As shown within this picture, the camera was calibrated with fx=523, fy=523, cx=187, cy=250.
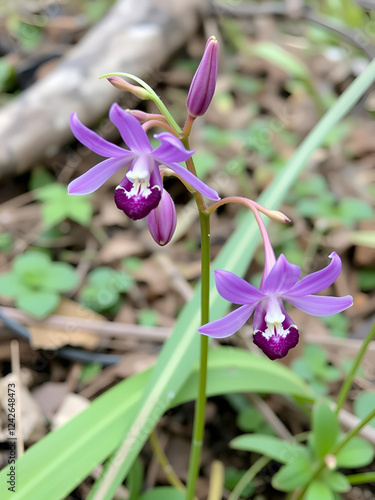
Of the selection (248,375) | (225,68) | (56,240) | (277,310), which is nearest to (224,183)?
(56,240)

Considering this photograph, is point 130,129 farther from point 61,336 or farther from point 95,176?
point 61,336

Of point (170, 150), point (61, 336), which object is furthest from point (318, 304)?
point (61, 336)

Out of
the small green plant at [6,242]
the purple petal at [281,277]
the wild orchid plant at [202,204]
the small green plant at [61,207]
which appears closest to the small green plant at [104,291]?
the small green plant at [61,207]

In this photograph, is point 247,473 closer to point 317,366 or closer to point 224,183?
point 317,366

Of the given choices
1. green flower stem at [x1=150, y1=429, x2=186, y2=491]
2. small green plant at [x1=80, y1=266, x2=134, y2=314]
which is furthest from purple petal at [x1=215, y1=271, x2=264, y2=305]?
small green plant at [x1=80, y1=266, x2=134, y2=314]

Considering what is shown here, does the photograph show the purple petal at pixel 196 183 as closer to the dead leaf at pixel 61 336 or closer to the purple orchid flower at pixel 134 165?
the purple orchid flower at pixel 134 165

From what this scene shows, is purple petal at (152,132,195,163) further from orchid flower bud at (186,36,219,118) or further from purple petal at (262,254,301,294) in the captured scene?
purple petal at (262,254,301,294)
